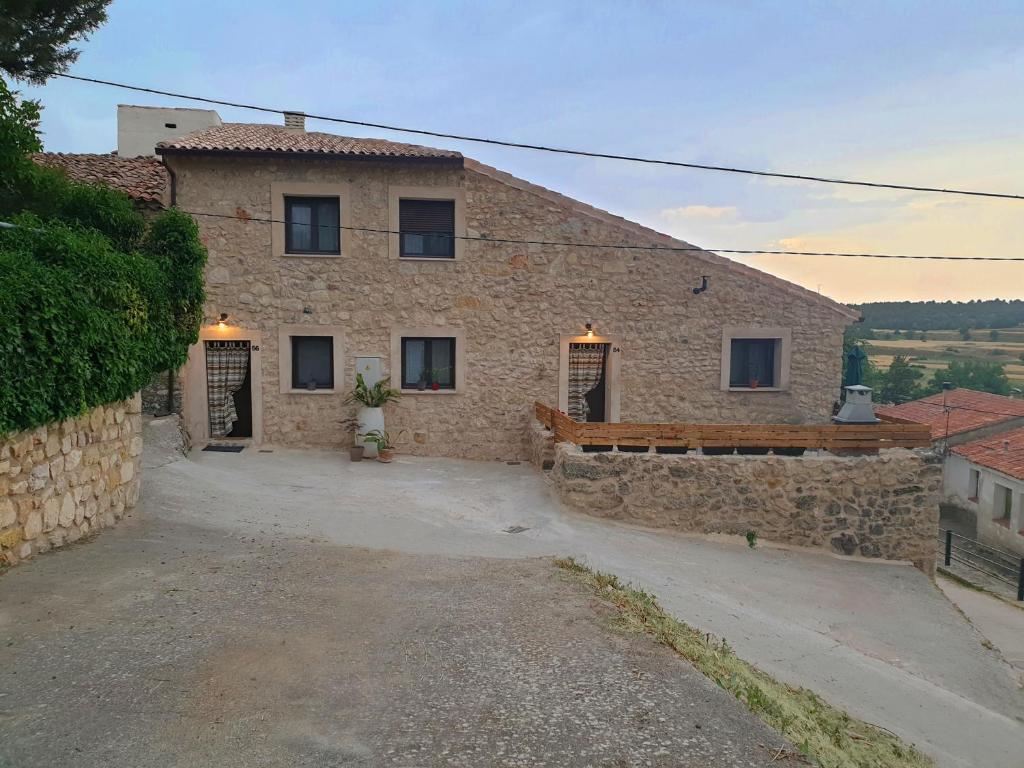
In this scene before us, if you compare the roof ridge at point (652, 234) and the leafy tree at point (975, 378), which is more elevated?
the roof ridge at point (652, 234)

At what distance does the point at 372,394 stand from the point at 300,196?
12.4 ft

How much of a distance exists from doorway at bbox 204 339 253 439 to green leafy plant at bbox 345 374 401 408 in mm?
2011

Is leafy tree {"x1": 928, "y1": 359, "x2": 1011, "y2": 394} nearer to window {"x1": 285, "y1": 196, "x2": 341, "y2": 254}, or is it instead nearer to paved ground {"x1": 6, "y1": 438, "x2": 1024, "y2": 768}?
paved ground {"x1": 6, "y1": 438, "x2": 1024, "y2": 768}

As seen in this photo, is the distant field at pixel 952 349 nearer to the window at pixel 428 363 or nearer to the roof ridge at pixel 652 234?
the roof ridge at pixel 652 234

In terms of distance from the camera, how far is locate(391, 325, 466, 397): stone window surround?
12.0 m

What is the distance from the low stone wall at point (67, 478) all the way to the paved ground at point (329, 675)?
30cm

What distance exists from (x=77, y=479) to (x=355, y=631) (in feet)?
10.9

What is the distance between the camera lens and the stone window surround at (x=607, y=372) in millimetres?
12219

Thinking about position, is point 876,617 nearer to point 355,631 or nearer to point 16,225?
point 355,631

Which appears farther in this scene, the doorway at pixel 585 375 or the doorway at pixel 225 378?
the doorway at pixel 585 375

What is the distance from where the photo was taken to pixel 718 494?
30.5ft

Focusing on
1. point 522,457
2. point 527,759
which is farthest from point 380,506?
point 527,759

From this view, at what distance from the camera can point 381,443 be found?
455 inches

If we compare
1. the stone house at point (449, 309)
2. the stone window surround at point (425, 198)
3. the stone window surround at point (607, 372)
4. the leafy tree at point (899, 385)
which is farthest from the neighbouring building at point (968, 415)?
the stone window surround at point (425, 198)
